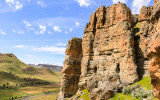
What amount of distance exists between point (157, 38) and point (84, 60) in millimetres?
29259

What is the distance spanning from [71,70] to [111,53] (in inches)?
689

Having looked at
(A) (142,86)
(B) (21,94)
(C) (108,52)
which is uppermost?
(C) (108,52)

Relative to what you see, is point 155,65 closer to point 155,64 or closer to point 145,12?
point 155,64

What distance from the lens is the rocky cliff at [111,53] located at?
74.0ft

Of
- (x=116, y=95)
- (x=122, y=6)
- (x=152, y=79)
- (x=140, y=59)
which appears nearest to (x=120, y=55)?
(x=140, y=59)

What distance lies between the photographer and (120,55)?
987 inches

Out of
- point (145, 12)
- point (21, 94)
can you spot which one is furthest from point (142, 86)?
point (21, 94)

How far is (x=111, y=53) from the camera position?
28.1 meters

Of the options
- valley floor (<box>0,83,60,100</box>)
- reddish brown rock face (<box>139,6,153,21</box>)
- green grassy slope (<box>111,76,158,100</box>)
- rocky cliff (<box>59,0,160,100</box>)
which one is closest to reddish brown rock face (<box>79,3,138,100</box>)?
rocky cliff (<box>59,0,160,100</box>)

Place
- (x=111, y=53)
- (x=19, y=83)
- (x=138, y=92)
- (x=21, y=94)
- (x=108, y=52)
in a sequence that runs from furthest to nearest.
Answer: (x=19, y=83)
(x=21, y=94)
(x=108, y=52)
(x=111, y=53)
(x=138, y=92)

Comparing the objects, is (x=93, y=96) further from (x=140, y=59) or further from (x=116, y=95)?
(x=140, y=59)

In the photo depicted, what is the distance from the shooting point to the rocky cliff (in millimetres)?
22562

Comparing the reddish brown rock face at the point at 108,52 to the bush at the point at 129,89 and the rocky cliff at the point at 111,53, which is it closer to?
the rocky cliff at the point at 111,53

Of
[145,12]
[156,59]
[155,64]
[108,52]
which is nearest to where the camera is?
[156,59]
